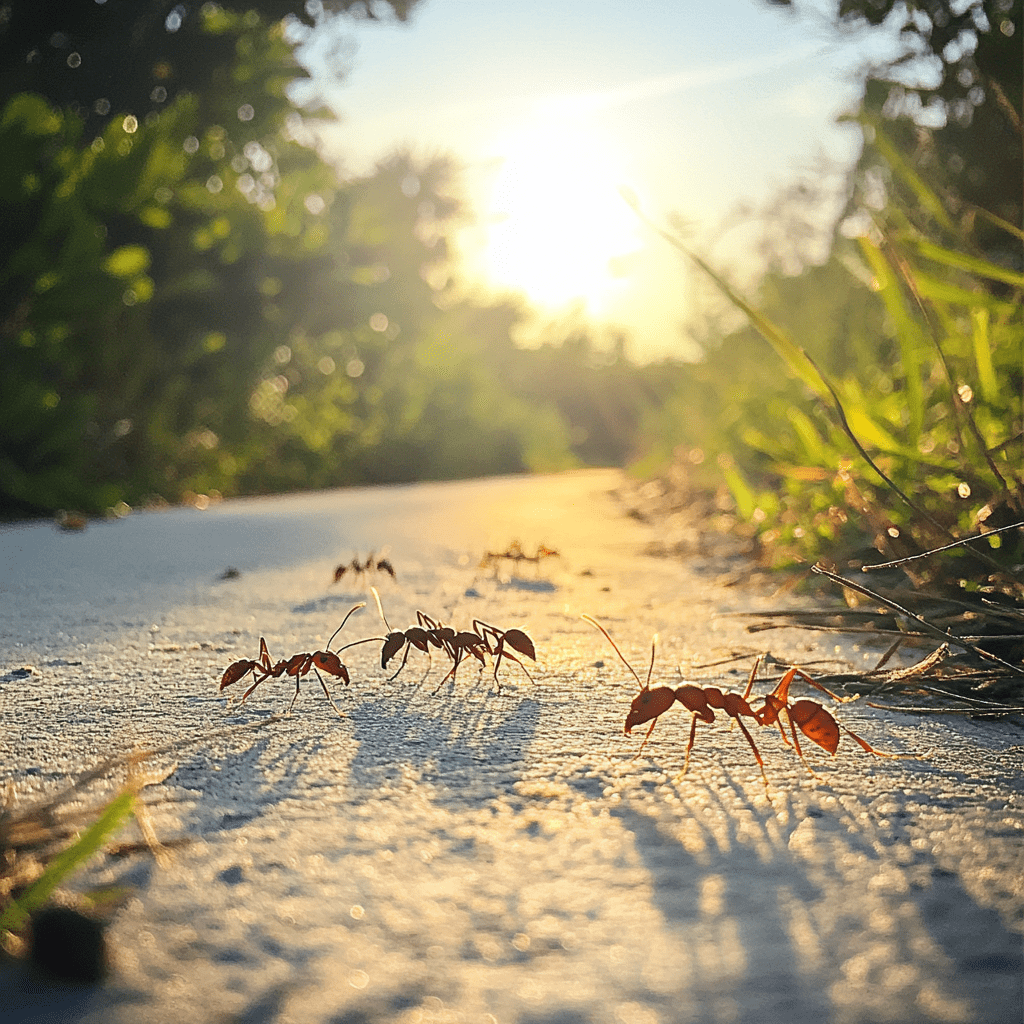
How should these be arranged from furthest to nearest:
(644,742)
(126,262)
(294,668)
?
(126,262)
(294,668)
(644,742)

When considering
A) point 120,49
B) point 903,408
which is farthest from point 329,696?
point 120,49

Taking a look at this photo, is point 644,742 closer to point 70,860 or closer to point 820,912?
point 820,912

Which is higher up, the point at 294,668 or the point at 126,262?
the point at 126,262

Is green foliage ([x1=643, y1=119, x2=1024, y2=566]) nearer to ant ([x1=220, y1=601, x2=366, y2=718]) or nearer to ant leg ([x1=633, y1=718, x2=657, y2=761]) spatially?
ant leg ([x1=633, y1=718, x2=657, y2=761])

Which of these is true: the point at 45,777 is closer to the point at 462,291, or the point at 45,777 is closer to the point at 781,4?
the point at 781,4

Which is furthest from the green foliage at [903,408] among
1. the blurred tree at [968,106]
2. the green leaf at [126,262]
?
the green leaf at [126,262]

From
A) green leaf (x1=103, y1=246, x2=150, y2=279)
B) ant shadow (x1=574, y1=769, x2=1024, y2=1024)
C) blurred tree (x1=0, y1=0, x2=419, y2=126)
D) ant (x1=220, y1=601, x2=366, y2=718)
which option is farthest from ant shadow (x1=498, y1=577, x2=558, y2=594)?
blurred tree (x1=0, y1=0, x2=419, y2=126)

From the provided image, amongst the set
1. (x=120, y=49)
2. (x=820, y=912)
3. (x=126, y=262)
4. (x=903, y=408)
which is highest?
(x=120, y=49)

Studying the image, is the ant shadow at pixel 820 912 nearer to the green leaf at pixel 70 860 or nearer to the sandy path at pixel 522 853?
the sandy path at pixel 522 853

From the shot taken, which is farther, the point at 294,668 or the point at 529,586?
the point at 529,586
